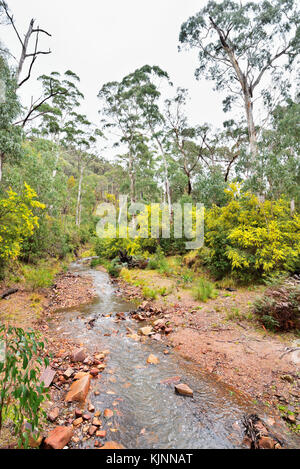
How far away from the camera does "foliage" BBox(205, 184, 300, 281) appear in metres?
6.86

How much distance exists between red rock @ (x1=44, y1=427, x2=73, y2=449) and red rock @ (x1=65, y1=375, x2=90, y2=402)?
1.73 feet

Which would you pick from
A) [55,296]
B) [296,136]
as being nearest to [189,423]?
[55,296]

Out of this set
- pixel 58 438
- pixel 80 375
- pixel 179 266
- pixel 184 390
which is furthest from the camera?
pixel 179 266

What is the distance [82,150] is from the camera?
23.4m

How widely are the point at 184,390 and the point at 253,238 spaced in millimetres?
5616

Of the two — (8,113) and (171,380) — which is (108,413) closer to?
(171,380)

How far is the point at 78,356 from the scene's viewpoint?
365cm

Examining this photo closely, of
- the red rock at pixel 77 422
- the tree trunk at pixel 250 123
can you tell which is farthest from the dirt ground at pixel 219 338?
the tree trunk at pixel 250 123

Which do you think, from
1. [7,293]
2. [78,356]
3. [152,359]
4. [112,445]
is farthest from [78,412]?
[7,293]

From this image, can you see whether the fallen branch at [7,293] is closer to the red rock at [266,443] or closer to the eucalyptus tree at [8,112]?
the eucalyptus tree at [8,112]

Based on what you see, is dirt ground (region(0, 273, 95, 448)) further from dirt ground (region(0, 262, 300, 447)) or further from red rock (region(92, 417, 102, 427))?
red rock (region(92, 417, 102, 427))

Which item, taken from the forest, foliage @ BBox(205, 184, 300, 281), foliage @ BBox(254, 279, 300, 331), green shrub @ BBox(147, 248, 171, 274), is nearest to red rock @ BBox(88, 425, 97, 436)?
the forest

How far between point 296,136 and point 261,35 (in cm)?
599

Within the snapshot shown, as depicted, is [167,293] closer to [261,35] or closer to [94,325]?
[94,325]
